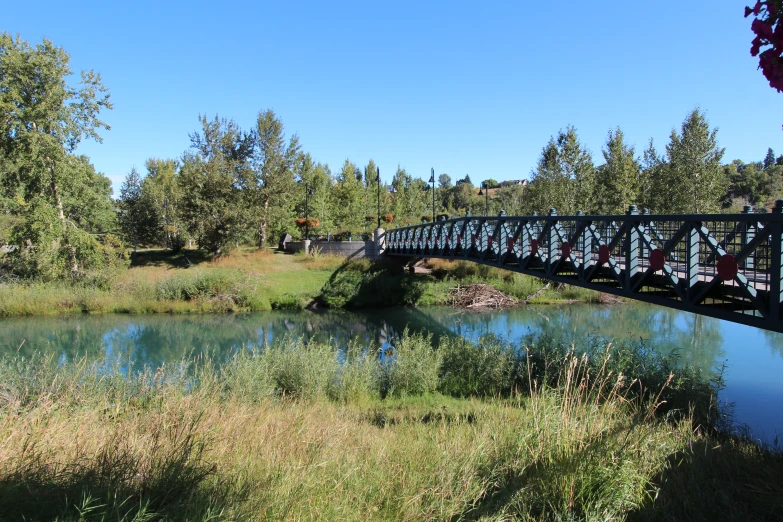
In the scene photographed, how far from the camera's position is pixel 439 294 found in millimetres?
25938

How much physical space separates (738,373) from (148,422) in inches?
502

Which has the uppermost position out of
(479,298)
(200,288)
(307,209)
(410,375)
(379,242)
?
(307,209)

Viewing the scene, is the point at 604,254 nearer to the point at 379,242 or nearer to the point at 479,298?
the point at 479,298

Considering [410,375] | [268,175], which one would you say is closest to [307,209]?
[268,175]

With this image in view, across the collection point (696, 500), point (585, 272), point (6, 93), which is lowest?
point (696, 500)

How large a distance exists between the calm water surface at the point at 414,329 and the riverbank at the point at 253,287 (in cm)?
115

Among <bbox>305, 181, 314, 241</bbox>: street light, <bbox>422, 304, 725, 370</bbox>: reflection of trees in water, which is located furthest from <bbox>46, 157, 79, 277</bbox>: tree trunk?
<bbox>422, 304, 725, 370</bbox>: reflection of trees in water

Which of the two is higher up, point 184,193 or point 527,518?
point 184,193

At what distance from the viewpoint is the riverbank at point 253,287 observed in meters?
22.5

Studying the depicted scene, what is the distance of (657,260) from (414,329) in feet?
40.8

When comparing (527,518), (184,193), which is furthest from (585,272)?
(184,193)

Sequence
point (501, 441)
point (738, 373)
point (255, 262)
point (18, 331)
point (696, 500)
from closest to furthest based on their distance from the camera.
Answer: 1. point (696, 500)
2. point (501, 441)
3. point (738, 373)
4. point (18, 331)
5. point (255, 262)

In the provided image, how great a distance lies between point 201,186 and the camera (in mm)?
29203

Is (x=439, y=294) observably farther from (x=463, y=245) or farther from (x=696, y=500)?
(x=696, y=500)
